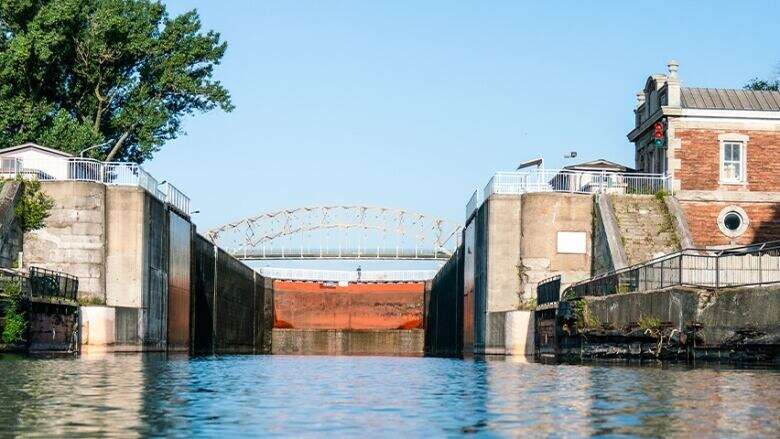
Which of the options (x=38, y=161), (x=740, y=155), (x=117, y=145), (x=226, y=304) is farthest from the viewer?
(x=226, y=304)

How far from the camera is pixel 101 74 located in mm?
74938

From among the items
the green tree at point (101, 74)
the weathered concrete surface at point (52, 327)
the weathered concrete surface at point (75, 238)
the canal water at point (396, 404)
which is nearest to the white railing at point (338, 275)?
the green tree at point (101, 74)

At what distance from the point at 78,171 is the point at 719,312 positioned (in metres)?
32.2

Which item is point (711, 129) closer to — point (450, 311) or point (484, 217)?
point (484, 217)

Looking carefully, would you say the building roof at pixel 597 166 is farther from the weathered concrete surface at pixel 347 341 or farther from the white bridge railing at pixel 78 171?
the weathered concrete surface at pixel 347 341

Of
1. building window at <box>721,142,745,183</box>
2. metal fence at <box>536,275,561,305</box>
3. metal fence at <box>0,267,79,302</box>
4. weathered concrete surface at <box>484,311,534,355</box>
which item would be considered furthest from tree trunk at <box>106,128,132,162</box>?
building window at <box>721,142,745,183</box>

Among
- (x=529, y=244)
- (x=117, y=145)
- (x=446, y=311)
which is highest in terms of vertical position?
(x=117, y=145)

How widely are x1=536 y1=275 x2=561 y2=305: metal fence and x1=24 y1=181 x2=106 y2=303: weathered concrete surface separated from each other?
17.3m

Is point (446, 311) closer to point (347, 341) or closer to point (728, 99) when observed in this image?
point (347, 341)

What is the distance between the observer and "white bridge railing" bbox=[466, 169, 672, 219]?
56250mm

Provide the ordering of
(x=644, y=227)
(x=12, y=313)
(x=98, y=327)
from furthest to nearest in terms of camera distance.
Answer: (x=644, y=227) < (x=98, y=327) < (x=12, y=313)

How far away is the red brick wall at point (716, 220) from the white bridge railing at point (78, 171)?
22.8 m

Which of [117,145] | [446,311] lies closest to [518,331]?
[446,311]

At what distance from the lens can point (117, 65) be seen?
249 ft
